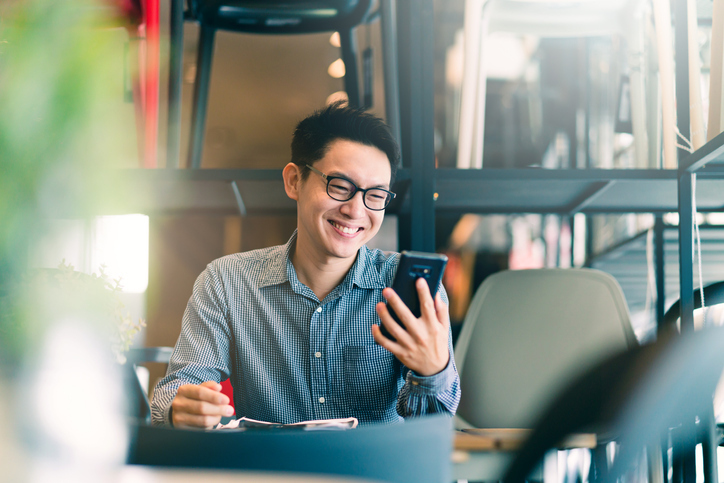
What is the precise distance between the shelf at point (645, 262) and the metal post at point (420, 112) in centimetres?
148

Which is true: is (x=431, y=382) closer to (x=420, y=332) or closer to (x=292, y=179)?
(x=420, y=332)

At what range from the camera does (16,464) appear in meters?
0.26

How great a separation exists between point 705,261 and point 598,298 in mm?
2015

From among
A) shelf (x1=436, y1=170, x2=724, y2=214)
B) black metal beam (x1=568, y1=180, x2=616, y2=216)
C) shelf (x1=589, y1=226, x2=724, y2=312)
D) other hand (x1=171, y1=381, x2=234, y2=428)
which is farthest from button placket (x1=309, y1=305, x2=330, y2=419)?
shelf (x1=589, y1=226, x2=724, y2=312)

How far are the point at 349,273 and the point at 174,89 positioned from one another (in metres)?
0.71

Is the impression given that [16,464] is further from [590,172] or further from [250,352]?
[590,172]

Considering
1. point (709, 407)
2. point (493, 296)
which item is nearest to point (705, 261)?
point (493, 296)

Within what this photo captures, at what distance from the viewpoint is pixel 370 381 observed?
1.16m

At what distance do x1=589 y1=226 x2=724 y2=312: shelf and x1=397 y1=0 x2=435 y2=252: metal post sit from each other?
1.48 metres

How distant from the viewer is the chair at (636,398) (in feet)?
0.79

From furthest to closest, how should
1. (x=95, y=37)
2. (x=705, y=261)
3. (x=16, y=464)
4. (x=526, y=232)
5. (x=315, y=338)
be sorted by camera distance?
(x=526, y=232) < (x=705, y=261) < (x=315, y=338) < (x=95, y=37) < (x=16, y=464)

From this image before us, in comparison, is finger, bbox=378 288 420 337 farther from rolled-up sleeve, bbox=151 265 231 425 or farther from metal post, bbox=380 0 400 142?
metal post, bbox=380 0 400 142

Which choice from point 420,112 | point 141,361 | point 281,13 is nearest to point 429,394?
point 420,112

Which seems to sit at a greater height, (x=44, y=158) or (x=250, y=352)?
(x=44, y=158)
